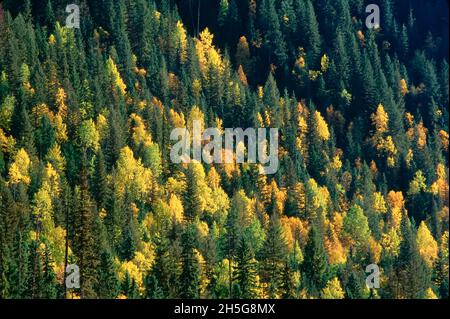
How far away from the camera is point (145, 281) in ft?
652
